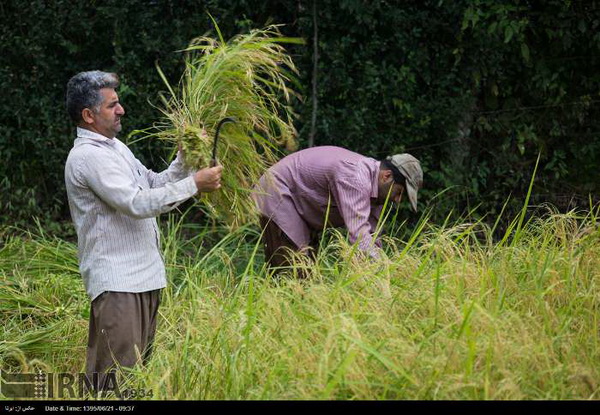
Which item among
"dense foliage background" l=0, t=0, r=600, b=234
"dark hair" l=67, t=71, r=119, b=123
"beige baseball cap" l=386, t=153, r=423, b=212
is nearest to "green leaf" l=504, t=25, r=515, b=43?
"dense foliage background" l=0, t=0, r=600, b=234

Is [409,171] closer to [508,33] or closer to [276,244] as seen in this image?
[276,244]

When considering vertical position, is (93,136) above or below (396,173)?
above

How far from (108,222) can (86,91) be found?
0.58 m

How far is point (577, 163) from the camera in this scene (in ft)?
23.5

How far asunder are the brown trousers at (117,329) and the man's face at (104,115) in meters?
0.72

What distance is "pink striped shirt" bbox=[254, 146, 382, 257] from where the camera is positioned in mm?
4871

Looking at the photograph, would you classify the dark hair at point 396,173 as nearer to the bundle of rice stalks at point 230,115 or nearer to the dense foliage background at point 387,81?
the bundle of rice stalks at point 230,115

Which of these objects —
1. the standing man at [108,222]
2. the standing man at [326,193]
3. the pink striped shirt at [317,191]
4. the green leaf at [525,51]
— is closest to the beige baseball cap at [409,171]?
the standing man at [326,193]

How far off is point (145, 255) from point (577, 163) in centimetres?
426

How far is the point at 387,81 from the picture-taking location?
698 centimetres

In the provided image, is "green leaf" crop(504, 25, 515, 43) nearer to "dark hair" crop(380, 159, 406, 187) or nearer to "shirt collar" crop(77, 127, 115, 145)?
"dark hair" crop(380, 159, 406, 187)

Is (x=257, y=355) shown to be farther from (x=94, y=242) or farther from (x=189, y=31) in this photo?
(x=189, y=31)

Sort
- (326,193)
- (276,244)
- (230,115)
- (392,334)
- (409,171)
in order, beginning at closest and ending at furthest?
(392,334), (230,115), (409,171), (326,193), (276,244)

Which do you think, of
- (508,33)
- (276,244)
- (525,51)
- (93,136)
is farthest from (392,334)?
(525,51)
